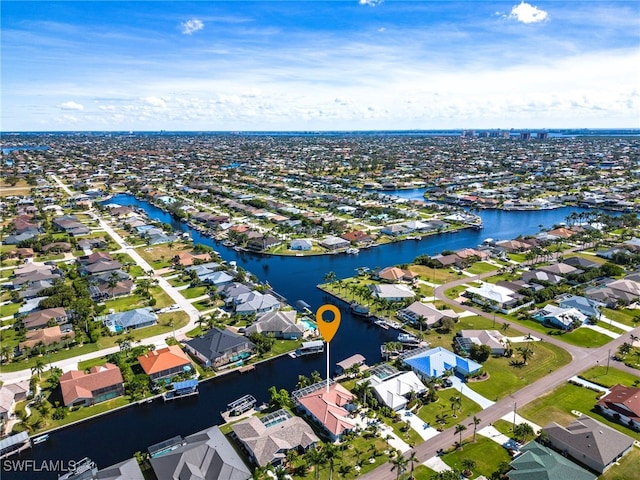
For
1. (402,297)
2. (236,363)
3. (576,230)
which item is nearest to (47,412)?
(236,363)

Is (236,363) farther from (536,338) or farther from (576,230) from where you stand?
(576,230)

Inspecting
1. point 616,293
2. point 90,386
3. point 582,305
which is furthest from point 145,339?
point 616,293

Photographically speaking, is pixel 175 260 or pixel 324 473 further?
pixel 175 260

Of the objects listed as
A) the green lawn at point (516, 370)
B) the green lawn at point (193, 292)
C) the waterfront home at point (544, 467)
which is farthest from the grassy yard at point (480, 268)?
the green lawn at point (193, 292)

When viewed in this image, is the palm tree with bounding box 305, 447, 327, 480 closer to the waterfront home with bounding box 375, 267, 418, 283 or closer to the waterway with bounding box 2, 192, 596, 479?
the waterway with bounding box 2, 192, 596, 479

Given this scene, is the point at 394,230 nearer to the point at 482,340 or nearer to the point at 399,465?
the point at 482,340

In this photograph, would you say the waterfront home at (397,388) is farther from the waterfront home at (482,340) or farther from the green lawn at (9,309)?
the green lawn at (9,309)
